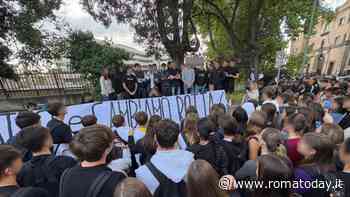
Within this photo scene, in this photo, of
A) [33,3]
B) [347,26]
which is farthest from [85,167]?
[347,26]

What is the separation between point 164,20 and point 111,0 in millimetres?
2515

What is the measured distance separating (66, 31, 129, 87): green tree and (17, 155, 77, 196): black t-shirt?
7933 millimetres

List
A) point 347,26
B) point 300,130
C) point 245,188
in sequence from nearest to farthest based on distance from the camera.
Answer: point 245,188 → point 300,130 → point 347,26

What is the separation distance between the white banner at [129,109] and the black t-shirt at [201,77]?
1923mm

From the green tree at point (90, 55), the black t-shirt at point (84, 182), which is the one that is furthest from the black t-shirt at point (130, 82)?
the black t-shirt at point (84, 182)

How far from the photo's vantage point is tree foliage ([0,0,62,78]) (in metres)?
8.40

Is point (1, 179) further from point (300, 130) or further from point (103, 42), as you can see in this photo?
point (103, 42)

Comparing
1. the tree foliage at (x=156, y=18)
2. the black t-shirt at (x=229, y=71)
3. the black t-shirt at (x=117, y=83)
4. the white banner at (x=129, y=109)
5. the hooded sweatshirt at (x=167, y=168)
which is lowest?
the white banner at (x=129, y=109)

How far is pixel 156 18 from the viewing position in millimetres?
11289

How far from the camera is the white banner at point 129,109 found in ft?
14.8

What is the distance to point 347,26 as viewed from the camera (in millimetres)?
40375

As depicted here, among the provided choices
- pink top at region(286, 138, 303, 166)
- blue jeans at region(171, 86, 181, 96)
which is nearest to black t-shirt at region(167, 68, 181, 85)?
blue jeans at region(171, 86, 181, 96)

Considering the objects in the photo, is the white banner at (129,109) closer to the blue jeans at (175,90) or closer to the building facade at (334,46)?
the blue jeans at (175,90)

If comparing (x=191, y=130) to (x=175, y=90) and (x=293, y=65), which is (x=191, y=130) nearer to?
(x=175, y=90)
